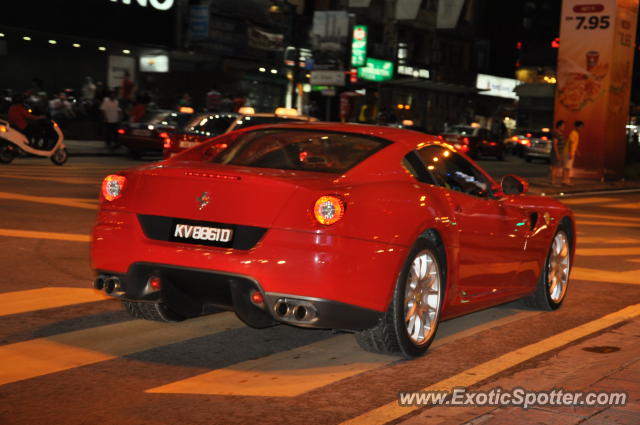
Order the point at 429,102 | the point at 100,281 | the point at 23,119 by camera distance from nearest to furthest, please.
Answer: the point at 100,281 < the point at 23,119 < the point at 429,102

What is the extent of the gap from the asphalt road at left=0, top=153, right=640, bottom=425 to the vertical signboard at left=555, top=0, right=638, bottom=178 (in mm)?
20910

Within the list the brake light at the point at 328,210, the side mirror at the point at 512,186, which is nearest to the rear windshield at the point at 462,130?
the side mirror at the point at 512,186

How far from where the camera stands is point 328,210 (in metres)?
6.03

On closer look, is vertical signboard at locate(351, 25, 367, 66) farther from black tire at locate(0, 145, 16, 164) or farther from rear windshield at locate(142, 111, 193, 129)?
black tire at locate(0, 145, 16, 164)

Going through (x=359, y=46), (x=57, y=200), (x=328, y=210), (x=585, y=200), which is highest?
(x=359, y=46)

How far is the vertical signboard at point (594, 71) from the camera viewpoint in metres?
30.2

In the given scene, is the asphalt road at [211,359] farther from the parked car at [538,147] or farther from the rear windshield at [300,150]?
the parked car at [538,147]

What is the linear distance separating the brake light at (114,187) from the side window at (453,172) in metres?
1.97

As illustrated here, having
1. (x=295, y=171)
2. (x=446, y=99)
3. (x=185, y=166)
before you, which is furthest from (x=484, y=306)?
(x=446, y=99)

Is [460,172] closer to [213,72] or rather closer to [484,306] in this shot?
[484,306]

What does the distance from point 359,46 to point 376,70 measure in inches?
103

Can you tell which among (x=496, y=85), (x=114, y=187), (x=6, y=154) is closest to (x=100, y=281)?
(x=114, y=187)

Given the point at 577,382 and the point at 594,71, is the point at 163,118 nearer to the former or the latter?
the point at 594,71

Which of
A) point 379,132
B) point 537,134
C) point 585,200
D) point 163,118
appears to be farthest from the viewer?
point 537,134
